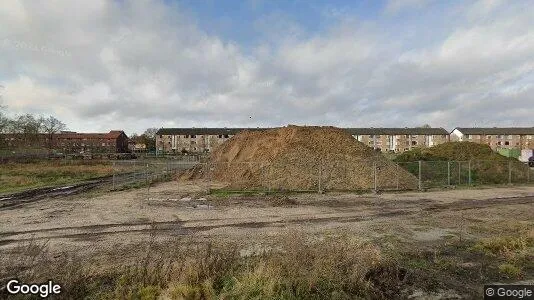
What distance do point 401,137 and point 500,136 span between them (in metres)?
32.2

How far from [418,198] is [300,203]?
801 cm

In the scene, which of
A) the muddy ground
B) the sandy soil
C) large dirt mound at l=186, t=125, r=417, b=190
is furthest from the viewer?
large dirt mound at l=186, t=125, r=417, b=190

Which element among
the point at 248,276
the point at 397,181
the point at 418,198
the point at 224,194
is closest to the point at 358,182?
the point at 397,181

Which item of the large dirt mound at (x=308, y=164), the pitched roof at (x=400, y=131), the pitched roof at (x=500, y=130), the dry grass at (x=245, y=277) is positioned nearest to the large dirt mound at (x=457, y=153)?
the large dirt mound at (x=308, y=164)

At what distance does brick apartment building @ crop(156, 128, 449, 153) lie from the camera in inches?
5034

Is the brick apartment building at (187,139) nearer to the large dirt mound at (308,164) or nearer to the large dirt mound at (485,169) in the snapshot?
the large dirt mound at (308,164)

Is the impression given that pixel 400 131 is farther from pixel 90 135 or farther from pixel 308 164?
pixel 90 135

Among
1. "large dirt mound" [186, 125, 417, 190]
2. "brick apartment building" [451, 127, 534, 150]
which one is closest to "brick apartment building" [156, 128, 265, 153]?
"brick apartment building" [451, 127, 534, 150]

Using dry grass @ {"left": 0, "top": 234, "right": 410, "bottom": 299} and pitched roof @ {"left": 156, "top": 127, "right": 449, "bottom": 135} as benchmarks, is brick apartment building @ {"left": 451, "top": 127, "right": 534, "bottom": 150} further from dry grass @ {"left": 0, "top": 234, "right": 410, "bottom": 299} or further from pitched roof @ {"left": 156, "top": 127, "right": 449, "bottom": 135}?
dry grass @ {"left": 0, "top": 234, "right": 410, "bottom": 299}

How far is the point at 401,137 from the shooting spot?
422ft

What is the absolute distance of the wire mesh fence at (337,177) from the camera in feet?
88.3

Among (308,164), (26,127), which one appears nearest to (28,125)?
(26,127)

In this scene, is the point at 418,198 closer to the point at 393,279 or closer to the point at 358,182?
the point at 358,182

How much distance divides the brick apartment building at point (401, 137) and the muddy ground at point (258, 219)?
109 metres
